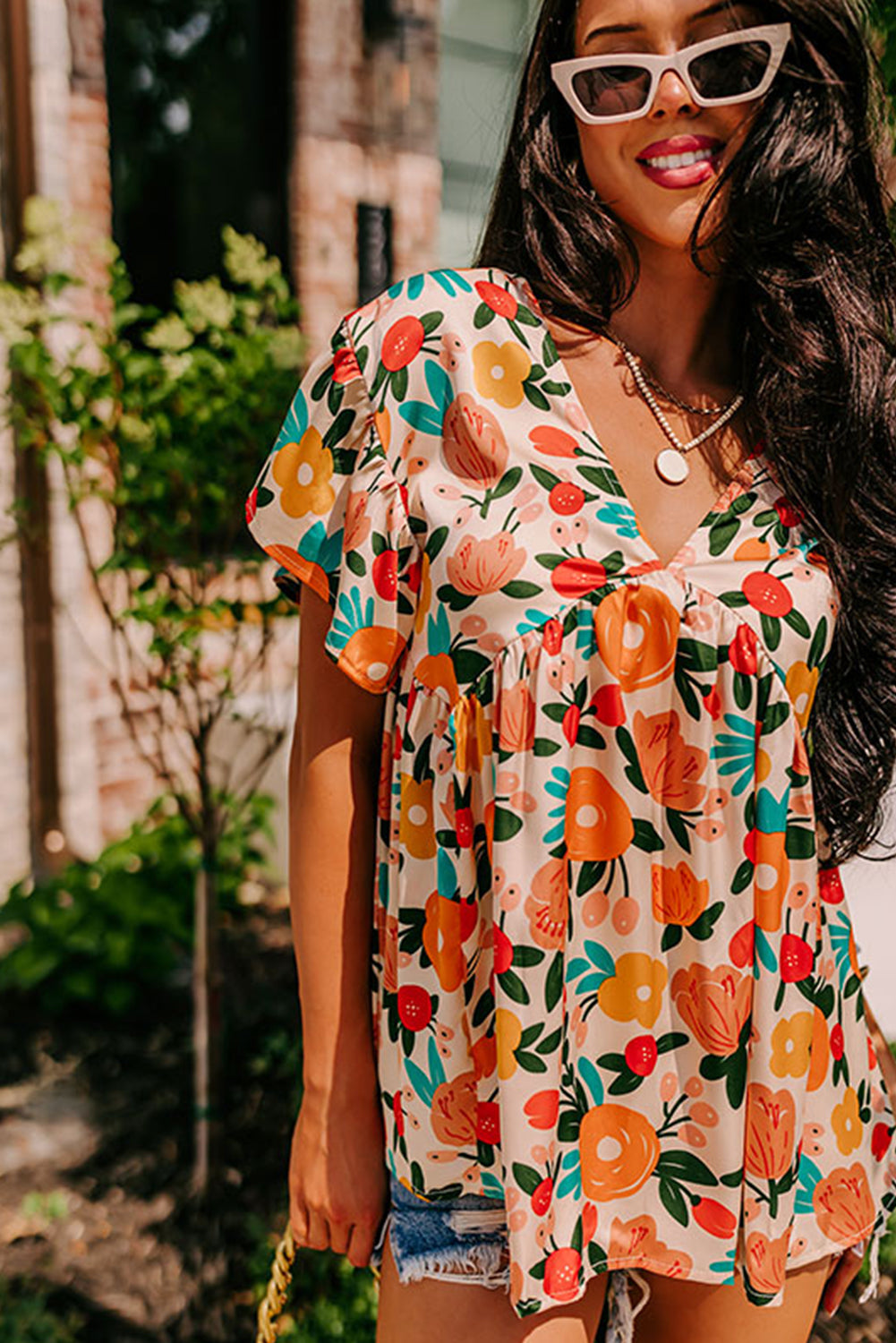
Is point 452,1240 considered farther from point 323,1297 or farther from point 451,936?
point 323,1297

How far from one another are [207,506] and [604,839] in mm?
1699

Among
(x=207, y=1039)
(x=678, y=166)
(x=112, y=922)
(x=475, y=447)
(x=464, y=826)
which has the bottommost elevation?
(x=112, y=922)

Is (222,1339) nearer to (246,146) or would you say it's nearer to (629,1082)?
(629,1082)

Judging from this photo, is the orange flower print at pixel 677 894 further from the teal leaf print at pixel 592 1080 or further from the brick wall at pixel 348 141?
the brick wall at pixel 348 141

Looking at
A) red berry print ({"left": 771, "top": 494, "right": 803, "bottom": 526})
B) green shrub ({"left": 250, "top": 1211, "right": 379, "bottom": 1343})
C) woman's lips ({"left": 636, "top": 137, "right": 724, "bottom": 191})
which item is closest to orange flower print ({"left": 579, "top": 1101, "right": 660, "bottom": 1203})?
red berry print ({"left": 771, "top": 494, "right": 803, "bottom": 526})

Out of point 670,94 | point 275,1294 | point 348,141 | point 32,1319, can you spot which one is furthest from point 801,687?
point 348,141

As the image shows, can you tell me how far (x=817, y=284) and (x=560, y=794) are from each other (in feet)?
2.30

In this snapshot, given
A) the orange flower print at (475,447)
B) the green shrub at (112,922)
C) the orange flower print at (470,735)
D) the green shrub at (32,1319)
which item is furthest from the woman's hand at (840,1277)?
the green shrub at (112,922)

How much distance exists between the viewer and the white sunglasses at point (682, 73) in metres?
1.33

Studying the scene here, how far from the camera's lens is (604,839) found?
128cm

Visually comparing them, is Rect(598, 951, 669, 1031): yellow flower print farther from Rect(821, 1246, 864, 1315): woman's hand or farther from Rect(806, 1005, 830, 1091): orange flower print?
Rect(821, 1246, 864, 1315): woman's hand

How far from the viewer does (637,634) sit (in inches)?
49.6

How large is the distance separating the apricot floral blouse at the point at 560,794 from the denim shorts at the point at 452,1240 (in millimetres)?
38

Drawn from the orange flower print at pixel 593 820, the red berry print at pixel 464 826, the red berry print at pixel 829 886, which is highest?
the orange flower print at pixel 593 820
